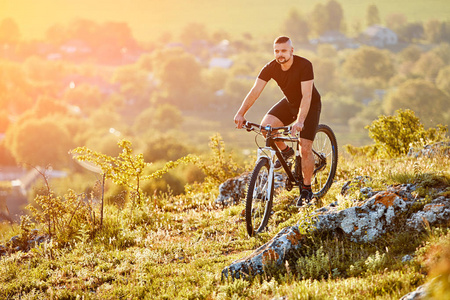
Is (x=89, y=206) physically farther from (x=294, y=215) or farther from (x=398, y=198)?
(x=398, y=198)

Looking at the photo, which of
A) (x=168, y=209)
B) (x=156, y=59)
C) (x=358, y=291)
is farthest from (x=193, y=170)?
(x=156, y=59)

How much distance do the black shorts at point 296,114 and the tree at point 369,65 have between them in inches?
6915

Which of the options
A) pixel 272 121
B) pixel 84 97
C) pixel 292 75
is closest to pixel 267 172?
pixel 272 121

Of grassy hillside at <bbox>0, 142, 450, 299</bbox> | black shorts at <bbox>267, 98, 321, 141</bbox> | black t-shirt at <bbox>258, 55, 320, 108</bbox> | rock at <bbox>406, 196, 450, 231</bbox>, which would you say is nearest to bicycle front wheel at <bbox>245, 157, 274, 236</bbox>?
grassy hillside at <bbox>0, 142, 450, 299</bbox>

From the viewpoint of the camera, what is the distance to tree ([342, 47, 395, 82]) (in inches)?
6747

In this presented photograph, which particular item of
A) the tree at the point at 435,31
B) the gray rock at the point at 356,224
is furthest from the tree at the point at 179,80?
the gray rock at the point at 356,224

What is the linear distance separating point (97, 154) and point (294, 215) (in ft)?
15.6

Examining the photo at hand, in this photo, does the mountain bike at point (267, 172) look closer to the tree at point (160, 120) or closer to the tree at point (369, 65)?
the tree at point (160, 120)

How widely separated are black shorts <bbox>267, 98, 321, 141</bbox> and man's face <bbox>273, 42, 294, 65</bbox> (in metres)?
0.91

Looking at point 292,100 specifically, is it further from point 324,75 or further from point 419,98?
point 324,75

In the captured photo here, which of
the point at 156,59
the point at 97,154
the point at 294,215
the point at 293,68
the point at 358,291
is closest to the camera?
the point at 358,291

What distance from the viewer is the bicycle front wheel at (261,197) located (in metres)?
6.28

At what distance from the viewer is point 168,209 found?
33.2 feet

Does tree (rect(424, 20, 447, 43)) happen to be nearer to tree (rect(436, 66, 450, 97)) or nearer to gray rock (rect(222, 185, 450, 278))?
tree (rect(436, 66, 450, 97))
